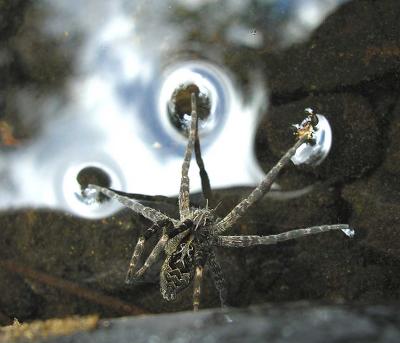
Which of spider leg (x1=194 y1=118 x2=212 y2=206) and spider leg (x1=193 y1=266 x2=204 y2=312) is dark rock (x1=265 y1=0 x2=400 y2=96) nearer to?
spider leg (x1=194 y1=118 x2=212 y2=206)

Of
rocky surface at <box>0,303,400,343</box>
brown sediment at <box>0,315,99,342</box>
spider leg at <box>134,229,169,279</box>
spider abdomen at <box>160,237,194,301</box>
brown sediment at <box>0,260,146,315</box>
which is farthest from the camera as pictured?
brown sediment at <box>0,260,146,315</box>

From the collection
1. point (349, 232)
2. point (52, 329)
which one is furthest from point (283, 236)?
point (52, 329)

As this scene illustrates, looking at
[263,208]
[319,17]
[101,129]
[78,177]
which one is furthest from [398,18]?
[78,177]

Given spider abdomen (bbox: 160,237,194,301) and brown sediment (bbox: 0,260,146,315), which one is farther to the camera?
brown sediment (bbox: 0,260,146,315)

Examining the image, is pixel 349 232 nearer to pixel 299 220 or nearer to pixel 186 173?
pixel 299 220

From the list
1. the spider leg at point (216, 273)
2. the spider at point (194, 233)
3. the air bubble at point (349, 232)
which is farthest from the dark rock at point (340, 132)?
the spider leg at point (216, 273)

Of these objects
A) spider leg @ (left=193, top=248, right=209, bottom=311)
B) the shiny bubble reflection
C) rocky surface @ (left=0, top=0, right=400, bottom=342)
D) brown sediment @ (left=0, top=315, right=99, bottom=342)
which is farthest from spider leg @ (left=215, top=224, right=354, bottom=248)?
brown sediment @ (left=0, top=315, right=99, bottom=342)

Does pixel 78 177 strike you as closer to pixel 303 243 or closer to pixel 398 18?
pixel 303 243
